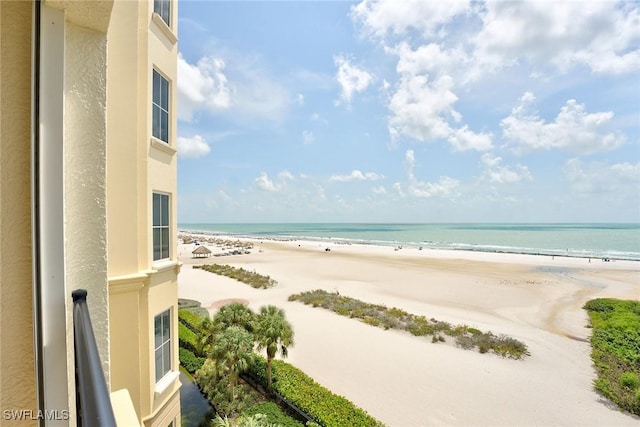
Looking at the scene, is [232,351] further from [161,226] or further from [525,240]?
[525,240]

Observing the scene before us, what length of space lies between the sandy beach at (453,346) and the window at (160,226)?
8.40 m

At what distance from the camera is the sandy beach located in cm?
1033

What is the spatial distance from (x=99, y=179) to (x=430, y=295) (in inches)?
1064

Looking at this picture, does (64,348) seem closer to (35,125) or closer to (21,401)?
(21,401)

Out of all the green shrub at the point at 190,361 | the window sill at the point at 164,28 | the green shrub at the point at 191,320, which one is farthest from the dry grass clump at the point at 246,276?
the window sill at the point at 164,28

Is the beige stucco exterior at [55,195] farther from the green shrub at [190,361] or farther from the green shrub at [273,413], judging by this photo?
the green shrub at [190,361]

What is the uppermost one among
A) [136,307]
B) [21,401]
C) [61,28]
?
[61,28]

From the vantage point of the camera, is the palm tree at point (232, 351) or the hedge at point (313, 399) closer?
the hedge at point (313, 399)

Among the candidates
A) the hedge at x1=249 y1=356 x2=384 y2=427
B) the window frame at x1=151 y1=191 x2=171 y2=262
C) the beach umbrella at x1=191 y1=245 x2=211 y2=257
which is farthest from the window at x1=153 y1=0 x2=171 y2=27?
the beach umbrella at x1=191 y1=245 x2=211 y2=257

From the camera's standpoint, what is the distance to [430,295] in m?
25.6

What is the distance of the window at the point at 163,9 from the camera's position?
5.71 metres

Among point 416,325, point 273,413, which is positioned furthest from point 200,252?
point 273,413

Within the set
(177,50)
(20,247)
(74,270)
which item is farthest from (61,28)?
(177,50)

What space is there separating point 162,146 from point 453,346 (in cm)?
1590
